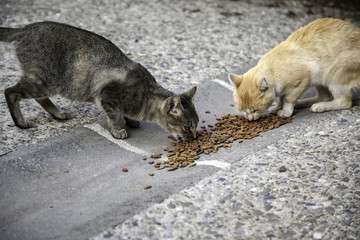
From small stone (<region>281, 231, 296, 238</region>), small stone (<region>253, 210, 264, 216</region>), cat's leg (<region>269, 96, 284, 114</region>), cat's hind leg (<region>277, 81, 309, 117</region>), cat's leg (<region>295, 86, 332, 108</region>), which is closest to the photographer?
small stone (<region>281, 231, 296, 238</region>)

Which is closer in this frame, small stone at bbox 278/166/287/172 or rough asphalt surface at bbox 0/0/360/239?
rough asphalt surface at bbox 0/0/360/239

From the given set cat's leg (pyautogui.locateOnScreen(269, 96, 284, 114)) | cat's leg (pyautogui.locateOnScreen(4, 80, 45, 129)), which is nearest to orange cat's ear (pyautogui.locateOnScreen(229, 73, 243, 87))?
cat's leg (pyautogui.locateOnScreen(269, 96, 284, 114))

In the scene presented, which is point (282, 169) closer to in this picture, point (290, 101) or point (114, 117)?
point (290, 101)

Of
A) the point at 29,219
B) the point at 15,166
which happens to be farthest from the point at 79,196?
the point at 15,166

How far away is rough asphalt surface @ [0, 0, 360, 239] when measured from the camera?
3.31 meters

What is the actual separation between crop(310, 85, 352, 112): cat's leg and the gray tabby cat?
6.02ft

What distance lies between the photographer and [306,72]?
512 centimetres

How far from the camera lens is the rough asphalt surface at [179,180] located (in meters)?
3.31

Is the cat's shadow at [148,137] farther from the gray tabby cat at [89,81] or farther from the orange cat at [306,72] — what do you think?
the orange cat at [306,72]

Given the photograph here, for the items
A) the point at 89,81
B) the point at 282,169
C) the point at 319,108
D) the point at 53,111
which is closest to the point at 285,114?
the point at 319,108

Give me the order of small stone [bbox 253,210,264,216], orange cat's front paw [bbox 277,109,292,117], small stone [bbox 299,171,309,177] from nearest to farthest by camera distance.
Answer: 1. small stone [bbox 253,210,264,216]
2. small stone [bbox 299,171,309,177]
3. orange cat's front paw [bbox 277,109,292,117]

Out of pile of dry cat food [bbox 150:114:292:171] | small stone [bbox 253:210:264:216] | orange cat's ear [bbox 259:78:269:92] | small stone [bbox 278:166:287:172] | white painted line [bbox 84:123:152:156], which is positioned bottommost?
small stone [bbox 253:210:264:216]

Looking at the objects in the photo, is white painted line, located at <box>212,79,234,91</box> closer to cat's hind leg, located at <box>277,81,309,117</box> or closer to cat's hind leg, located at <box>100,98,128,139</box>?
cat's hind leg, located at <box>277,81,309,117</box>

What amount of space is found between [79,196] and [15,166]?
875 millimetres
